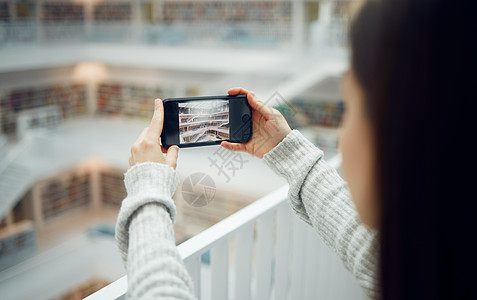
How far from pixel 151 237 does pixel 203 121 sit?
177 mm

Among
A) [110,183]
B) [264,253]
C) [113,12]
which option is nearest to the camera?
[264,253]

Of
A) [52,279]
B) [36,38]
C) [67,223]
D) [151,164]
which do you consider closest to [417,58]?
[151,164]

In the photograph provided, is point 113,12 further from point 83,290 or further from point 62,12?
point 83,290

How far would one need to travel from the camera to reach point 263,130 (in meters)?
0.60

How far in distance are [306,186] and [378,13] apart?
339 millimetres

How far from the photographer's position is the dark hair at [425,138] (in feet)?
0.82

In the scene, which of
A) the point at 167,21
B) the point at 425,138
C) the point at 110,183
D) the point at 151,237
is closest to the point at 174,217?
the point at 151,237

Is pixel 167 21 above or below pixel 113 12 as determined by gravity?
below

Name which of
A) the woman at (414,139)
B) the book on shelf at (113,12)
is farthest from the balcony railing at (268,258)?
the book on shelf at (113,12)

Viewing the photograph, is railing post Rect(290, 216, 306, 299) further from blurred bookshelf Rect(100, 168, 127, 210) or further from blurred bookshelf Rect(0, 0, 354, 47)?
blurred bookshelf Rect(100, 168, 127, 210)

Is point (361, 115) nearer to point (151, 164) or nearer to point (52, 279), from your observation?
point (151, 164)

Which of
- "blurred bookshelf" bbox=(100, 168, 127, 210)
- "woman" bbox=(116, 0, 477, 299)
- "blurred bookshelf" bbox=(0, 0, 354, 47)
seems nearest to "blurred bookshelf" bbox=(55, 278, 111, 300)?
"blurred bookshelf" bbox=(100, 168, 127, 210)

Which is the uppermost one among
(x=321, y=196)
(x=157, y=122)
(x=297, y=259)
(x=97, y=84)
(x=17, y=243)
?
(x=157, y=122)

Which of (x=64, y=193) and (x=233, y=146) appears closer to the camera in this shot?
(x=233, y=146)
